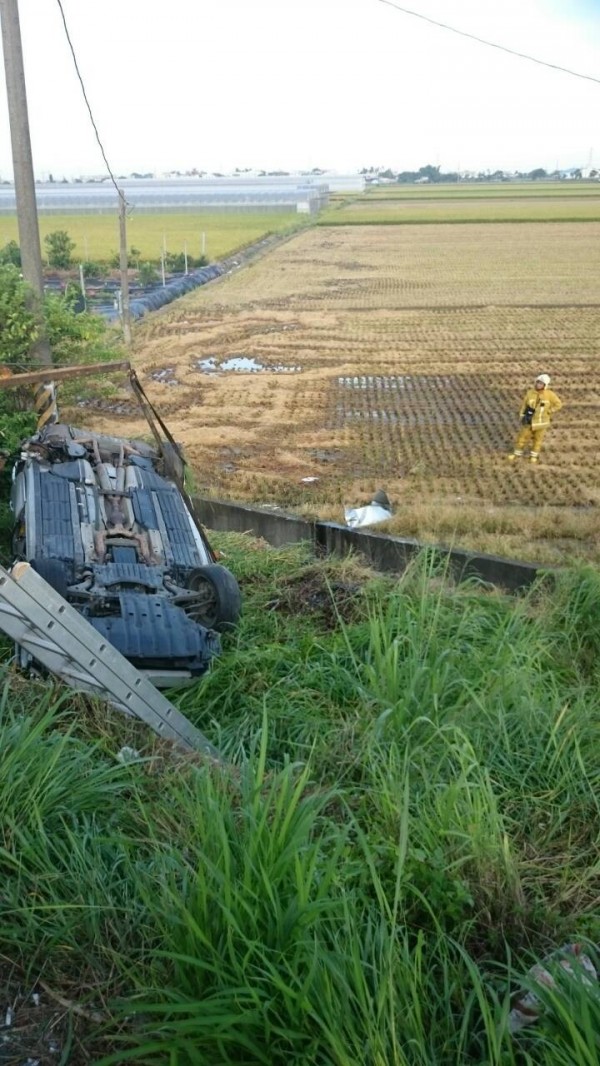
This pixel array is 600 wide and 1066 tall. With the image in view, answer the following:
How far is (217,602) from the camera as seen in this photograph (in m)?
5.75

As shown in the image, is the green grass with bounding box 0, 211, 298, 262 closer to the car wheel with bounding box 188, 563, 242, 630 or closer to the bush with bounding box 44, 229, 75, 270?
the bush with bounding box 44, 229, 75, 270

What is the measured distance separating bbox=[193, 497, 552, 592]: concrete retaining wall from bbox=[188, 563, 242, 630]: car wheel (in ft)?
5.21

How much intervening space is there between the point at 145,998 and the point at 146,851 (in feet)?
1.88

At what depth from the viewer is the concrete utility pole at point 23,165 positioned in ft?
30.9

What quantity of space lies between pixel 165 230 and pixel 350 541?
49.1m

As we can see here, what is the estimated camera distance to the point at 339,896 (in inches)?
101

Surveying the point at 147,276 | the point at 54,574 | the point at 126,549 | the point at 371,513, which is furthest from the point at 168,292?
the point at 54,574

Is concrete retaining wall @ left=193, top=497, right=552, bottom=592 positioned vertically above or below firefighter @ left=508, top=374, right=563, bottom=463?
below

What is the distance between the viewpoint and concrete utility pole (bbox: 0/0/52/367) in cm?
941

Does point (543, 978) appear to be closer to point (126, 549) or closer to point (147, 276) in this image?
point (126, 549)

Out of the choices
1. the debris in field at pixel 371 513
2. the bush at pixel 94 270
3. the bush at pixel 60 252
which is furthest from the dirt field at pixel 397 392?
the bush at pixel 60 252

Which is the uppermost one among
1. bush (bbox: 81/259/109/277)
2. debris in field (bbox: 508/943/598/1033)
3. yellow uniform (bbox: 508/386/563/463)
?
bush (bbox: 81/259/109/277)

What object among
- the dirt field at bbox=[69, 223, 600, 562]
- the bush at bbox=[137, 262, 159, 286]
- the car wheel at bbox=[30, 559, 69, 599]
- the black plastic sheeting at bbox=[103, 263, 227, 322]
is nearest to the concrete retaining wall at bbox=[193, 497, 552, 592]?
the dirt field at bbox=[69, 223, 600, 562]

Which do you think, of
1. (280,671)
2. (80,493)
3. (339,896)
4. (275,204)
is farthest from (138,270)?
(275,204)
